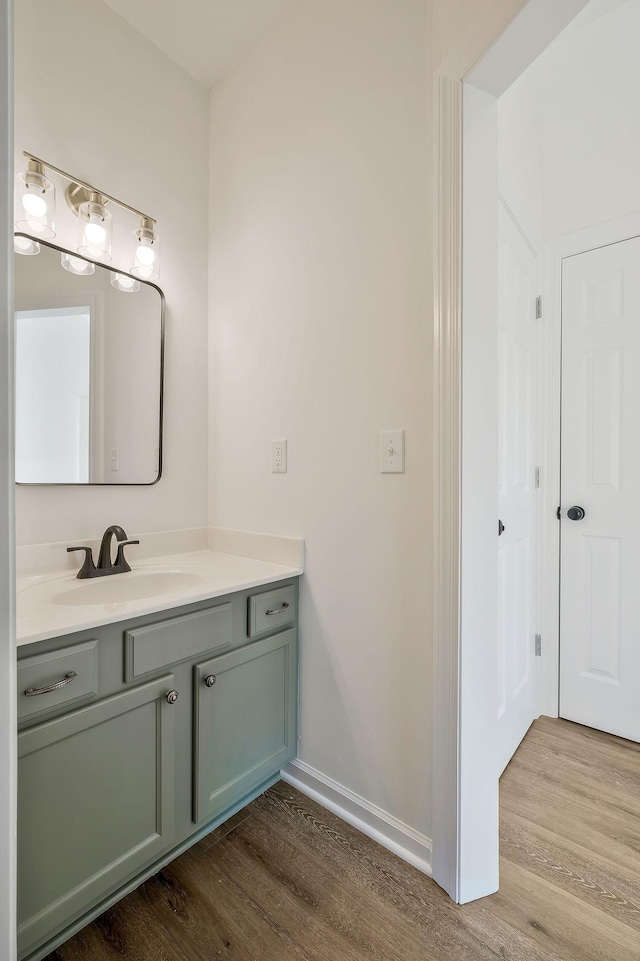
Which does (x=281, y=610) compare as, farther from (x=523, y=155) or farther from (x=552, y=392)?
(x=523, y=155)

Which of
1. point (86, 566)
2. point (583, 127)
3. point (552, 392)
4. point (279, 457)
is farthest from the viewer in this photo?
point (552, 392)

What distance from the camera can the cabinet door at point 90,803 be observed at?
3.08ft

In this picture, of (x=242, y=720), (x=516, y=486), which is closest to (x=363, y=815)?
(x=242, y=720)

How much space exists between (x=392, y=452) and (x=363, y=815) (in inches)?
46.4

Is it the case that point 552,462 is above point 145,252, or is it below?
below

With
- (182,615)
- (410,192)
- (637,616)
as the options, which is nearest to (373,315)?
(410,192)

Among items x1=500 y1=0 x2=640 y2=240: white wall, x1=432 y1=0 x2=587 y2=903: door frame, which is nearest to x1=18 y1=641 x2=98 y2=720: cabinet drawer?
x1=432 y1=0 x2=587 y2=903: door frame

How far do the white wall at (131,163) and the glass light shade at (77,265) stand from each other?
0.05 meters

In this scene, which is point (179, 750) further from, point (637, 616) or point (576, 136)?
point (576, 136)

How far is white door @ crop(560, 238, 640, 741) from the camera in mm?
1853

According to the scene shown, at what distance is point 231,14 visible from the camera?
165 cm

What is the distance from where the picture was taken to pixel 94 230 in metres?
1.50

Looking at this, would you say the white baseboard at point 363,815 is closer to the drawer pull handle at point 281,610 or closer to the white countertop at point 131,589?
the drawer pull handle at point 281,610

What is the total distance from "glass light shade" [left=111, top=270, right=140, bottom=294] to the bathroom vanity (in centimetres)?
109
